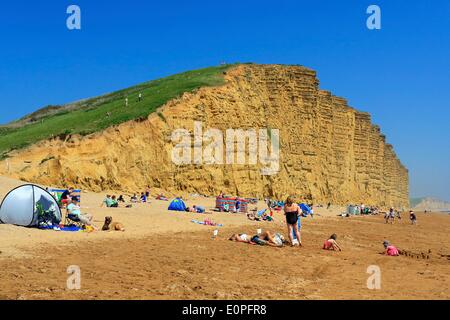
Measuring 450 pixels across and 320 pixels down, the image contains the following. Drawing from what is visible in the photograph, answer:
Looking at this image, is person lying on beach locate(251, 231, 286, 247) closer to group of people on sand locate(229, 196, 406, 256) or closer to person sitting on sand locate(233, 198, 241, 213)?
group of people on sand locate(229, 196, 406, 256)

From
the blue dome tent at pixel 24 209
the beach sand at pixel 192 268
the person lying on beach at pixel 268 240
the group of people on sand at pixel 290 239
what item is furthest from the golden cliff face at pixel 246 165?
the person lying on beach at pixel 268 240

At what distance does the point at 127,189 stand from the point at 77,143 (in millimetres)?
4801

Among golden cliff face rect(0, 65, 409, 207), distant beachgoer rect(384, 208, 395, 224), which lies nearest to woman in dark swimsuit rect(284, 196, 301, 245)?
golden cliff face rect(0, 65, 409, 207)

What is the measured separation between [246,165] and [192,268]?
30773 mm

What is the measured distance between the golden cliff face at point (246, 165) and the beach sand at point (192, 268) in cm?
1636

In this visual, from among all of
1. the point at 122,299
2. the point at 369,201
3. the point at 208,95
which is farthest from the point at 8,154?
the point at 369,201

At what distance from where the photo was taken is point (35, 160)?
28953 mm

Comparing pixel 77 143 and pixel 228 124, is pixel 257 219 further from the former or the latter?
pixel 228 124

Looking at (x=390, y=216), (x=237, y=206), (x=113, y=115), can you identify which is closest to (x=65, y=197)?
(x=237, y=206)

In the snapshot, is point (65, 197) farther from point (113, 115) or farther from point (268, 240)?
point (113, 115)

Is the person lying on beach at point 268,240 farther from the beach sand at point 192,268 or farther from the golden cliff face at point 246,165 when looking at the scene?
the golden cliff face at point 246,165

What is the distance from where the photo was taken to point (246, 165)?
130 feet

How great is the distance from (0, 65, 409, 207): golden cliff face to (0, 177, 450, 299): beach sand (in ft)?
53.7

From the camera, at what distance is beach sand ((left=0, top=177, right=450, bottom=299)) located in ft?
23.0
